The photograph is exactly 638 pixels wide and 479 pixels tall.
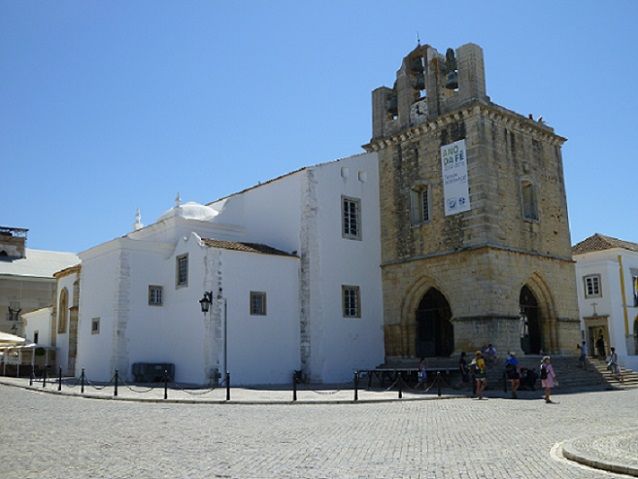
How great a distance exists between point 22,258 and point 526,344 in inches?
1645

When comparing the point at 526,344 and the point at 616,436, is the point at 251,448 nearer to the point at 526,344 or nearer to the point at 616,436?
the point at 616,436

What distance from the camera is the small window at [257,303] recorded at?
2547 centimetres

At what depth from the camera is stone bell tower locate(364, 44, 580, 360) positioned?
24969mm

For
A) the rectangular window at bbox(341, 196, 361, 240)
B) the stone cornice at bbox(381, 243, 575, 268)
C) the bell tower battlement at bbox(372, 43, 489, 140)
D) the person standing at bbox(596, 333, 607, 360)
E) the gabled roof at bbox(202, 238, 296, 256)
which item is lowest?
the person standing at bbox(596, 333, 607, 360)

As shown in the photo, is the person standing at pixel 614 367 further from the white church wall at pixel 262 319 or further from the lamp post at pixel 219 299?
the lamp post at pixel 219 299

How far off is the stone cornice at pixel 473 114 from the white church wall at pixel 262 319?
733 cm

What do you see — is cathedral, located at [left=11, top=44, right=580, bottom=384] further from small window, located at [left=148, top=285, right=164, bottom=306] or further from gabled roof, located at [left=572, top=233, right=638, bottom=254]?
gabled roof, located at [left=572, top=233, right=638, bottom=254]

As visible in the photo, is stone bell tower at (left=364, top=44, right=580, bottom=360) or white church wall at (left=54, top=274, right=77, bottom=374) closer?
stone bell tower at (left=364, top=44, right=580, bottom=360)

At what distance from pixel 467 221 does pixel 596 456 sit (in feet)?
57.9

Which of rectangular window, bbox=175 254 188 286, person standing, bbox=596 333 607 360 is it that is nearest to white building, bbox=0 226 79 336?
rectangular window, bbox=175 254 188 286

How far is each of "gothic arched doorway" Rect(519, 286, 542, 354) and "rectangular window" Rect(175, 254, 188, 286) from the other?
13728 millimetres

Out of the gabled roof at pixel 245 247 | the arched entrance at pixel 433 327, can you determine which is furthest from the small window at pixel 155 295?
the arched entrance at pixel 433 327

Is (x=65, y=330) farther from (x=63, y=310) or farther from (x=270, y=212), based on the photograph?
(x=270, y=212)

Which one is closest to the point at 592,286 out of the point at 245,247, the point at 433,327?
the point at 433,327
